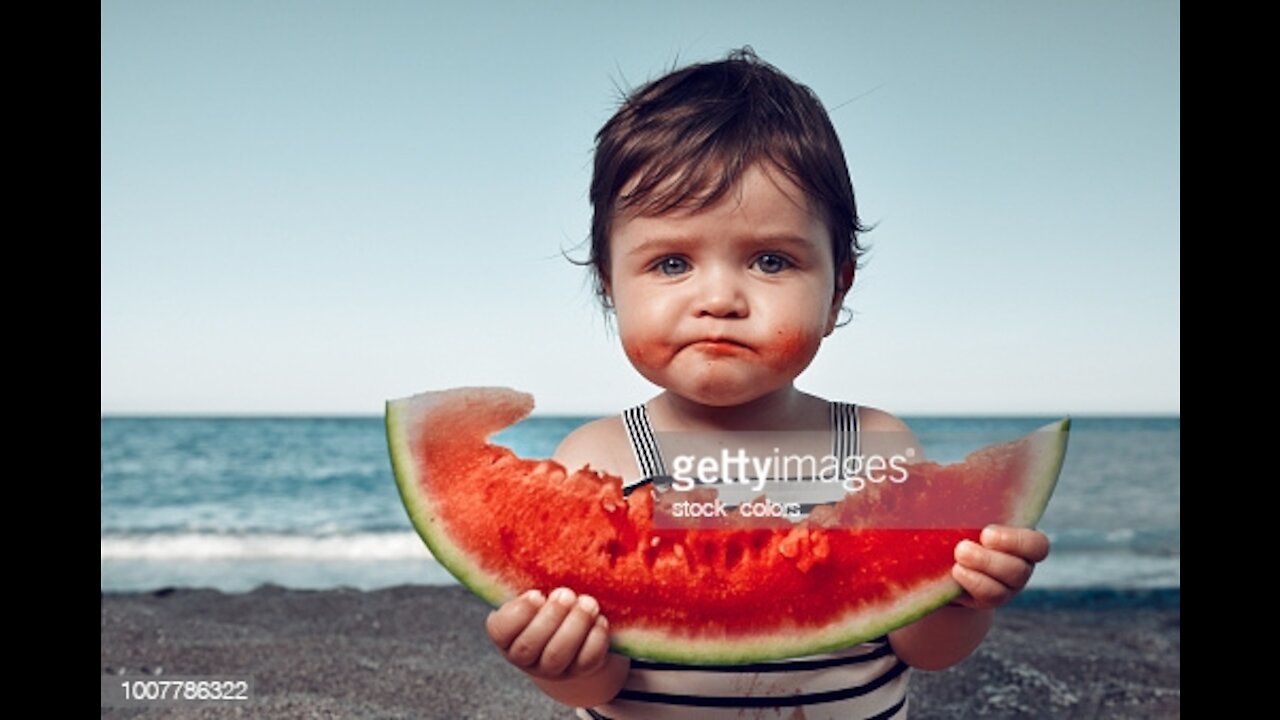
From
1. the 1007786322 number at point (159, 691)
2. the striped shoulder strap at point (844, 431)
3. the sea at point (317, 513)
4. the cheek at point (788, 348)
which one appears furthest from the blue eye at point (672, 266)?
the 1007786322 number at point (159, 691)

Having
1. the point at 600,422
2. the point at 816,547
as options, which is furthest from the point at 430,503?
the point at 816,547

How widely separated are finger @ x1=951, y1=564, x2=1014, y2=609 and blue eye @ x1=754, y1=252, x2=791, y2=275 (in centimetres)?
35

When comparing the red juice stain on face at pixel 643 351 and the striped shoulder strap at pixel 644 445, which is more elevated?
the red juice stain on face at pixel 643 351

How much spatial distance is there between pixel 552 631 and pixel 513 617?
4cm

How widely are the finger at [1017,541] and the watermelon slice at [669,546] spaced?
0.05 metres

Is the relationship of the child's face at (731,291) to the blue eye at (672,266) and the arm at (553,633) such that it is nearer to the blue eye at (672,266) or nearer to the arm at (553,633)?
the blue eye at (672,266)

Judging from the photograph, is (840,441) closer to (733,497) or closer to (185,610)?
(733,497)

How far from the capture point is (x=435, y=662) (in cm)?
208

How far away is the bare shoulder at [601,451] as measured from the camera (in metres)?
1.23

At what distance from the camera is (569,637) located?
3.30 ft

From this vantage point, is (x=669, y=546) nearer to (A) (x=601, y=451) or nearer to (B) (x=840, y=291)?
(A) (x=601, y=451)
